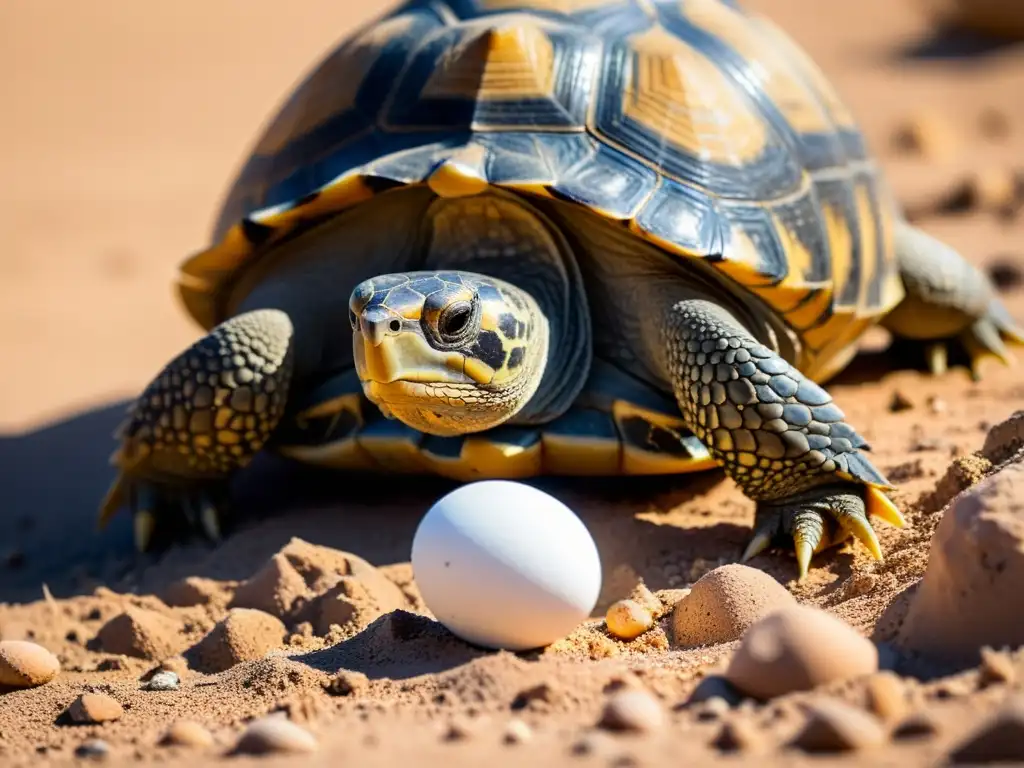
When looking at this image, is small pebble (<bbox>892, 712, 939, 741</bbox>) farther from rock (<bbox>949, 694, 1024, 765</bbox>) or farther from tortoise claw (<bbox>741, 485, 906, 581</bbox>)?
tortoise claw (<bbox>741, 485, 906, 581</bbox>)

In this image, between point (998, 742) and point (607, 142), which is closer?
point (998, 742)

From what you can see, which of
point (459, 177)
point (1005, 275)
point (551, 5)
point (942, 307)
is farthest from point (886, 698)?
point (1005, 275)

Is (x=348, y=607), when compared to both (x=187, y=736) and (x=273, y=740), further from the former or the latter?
(x=273, y=740)

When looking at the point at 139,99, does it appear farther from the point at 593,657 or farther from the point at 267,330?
the point at 593,657

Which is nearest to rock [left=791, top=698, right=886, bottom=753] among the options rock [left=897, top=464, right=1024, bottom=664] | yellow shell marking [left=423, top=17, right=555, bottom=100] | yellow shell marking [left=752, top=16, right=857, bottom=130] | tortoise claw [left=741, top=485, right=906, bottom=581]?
rock [left=897, top=464, right=1024, bottom=664]

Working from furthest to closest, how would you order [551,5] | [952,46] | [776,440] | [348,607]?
1. [952,46]
2. [551,5]
3. [776,440]
4. [348,607]

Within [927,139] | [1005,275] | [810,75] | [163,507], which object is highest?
[810,75]

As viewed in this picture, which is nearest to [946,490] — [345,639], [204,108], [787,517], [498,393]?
[787,517]
